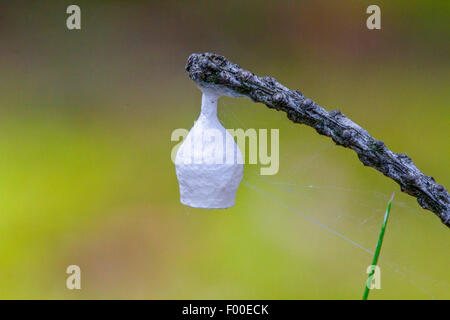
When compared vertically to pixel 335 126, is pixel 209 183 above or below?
below

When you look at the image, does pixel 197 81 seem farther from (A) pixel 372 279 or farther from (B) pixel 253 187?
(A) pixel 372 279

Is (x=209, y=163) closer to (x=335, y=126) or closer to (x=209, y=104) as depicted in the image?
(x=209, y=104)

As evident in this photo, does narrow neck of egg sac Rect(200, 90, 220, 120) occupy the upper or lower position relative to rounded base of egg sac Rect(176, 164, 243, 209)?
upper

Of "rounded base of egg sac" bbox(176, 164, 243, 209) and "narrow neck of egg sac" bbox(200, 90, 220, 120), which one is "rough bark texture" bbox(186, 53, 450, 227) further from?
"rounded base of egg sac" bbox(176, 164, 243, 209)

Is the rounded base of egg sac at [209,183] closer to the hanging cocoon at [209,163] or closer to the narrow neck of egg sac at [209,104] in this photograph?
the hanging cocoon at [209,163]

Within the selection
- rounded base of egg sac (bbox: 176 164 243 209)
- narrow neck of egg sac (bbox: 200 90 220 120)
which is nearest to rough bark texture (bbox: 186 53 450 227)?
narrow neck of egg sac (bbox: 200 90 220 120)

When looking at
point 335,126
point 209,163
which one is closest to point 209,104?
point 209,163

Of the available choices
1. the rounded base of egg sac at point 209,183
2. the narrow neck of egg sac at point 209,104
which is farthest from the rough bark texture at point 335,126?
the rounded base of egg sac at point 209,183

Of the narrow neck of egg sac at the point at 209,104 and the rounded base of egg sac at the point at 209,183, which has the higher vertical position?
the narrow neck of egg sac at the point at 209,104
